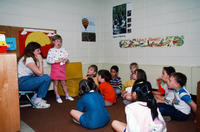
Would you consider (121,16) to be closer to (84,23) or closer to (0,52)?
(84,23)

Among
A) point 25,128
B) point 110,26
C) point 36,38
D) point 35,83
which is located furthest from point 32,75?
point 110,26

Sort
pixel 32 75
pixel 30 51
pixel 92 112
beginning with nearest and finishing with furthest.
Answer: pixel 92 112, pixel 30 51, pixel 32 75

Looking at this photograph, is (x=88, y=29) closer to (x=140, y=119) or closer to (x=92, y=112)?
(x=92, y=112)

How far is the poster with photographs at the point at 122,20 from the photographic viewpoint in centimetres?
452

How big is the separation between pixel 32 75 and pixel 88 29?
225cm

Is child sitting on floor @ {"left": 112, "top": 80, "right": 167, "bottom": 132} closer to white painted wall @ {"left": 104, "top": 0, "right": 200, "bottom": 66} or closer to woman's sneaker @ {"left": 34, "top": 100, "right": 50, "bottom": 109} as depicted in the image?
woman's sneaker @ {"left": 34, "top": 100, "right": 50, "bottom": 109}

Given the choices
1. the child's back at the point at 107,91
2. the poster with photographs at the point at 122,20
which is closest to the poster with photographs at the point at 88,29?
the poster with photographs at the point at 122,20

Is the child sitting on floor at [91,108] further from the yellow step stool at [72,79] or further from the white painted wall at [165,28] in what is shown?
the white painted wall at [165,28]

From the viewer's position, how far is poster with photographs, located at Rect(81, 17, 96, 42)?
4.79m

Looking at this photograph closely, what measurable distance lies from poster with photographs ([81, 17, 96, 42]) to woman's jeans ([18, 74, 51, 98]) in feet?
6.68

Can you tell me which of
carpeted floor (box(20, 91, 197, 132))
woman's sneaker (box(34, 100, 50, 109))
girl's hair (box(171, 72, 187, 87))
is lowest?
carpeted floor (box(20, 91, 197, 132))

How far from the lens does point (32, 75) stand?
3225mm

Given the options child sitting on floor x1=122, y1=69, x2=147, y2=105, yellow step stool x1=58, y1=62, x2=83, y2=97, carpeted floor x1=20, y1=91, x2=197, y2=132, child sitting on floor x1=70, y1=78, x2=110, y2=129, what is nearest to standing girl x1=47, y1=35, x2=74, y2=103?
yellow step stool x1=58, y1=62, x2=83, y2=97

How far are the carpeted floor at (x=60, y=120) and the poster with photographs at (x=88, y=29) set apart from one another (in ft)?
6.96
